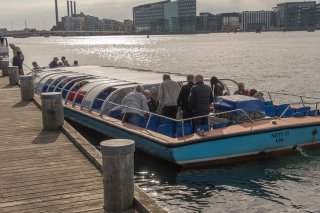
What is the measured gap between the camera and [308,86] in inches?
1597

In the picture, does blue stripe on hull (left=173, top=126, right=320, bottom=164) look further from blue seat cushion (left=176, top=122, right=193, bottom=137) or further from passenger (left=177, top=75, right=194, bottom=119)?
passenger (left=177, top=75, right=194, bottom=119)

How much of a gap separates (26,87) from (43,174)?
9.73m

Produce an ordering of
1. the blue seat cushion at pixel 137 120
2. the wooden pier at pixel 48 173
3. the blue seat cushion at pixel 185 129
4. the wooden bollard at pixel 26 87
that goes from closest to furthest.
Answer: the wooden pier at pixel 48 173 < the blue seat cushion at pixel 185 129 < the blue seat cushion at pixel 137 120 < the wooden bollard at pixel 26 87

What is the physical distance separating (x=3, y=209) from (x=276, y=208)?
6.76 meters

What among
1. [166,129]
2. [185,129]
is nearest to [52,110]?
[166,129]

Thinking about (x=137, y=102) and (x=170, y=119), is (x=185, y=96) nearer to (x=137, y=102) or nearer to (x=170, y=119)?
(x=170, y=119)

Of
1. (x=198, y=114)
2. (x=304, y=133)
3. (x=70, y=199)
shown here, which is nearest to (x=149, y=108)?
(x=198, y=114)

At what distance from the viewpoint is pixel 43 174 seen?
9234 millimetres

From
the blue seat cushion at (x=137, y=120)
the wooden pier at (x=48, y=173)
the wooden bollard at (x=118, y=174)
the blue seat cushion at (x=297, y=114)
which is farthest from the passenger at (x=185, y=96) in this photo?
the wooden bollard at (x=118, y=174)

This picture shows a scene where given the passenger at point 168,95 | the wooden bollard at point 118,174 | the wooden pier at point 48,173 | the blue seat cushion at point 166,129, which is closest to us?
the wooden bollard at point 118,174

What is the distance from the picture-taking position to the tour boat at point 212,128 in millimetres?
13531

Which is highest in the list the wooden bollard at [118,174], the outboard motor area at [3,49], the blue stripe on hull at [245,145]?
the outboard motor area at [3,49]

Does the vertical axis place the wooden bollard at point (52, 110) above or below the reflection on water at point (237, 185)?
above

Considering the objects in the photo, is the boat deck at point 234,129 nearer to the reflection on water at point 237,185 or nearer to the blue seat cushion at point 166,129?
the blue seat cushion at point 166,129
